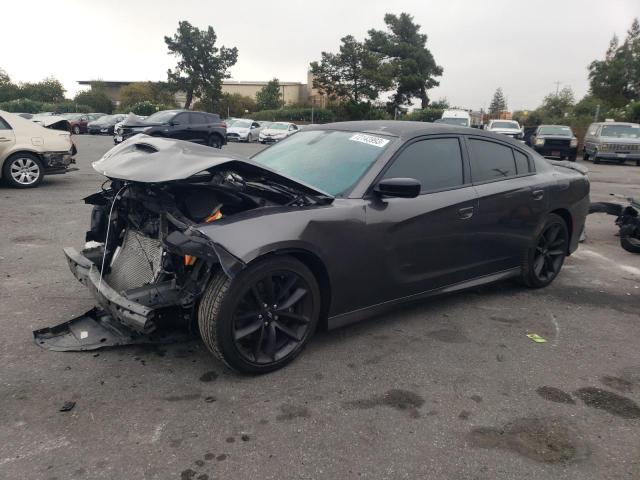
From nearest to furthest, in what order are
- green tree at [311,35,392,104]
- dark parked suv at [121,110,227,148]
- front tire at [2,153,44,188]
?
front tire at [2,153,44,188] → dark parked suv at [121,110,227,148] → green tree at [311,35,392,104]

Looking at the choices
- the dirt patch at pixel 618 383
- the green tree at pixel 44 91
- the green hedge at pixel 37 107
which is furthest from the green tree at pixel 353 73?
the dirt patch at pixel 618 383

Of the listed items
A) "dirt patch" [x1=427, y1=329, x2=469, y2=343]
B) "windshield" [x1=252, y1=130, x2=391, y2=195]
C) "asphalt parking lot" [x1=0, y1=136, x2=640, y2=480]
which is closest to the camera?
"asphalt parking lot" [x1=0, y1=136, x2=640, y2=480]

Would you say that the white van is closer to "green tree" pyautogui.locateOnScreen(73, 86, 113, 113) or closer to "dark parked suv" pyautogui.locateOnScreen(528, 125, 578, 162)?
"dark parked suv" pyautogui.locateOnScreen(528, 125, 578, 162)

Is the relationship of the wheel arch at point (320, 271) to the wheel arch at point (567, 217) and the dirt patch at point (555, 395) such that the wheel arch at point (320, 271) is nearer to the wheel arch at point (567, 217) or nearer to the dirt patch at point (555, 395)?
the dirt patch at point (555, 395)

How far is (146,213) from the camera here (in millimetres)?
3615

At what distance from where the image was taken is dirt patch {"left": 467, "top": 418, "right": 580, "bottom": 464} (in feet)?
8.38

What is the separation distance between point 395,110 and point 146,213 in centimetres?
5345

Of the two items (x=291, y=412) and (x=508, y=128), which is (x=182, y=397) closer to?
(x=291, y=412)

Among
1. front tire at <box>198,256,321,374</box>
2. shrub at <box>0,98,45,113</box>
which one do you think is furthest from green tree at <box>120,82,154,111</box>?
front tire at <box>198,256,321,374</box>

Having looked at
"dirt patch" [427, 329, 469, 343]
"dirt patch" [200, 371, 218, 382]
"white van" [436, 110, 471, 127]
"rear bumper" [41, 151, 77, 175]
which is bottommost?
"dirt patch" [200, 371, 218, 382]

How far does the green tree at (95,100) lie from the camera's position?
63250 mm

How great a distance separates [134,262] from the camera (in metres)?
3.57

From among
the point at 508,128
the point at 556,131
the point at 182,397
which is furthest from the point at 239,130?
the point at 182,397

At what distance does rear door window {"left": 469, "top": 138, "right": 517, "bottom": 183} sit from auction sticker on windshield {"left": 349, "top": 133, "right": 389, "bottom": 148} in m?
0.91
